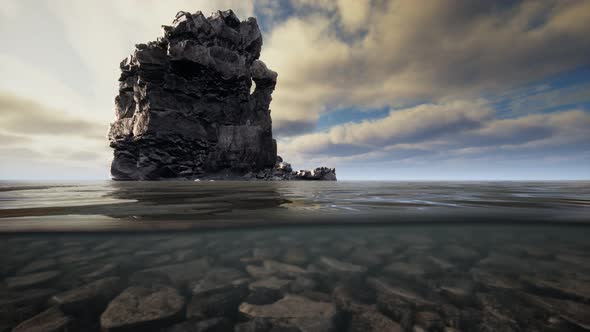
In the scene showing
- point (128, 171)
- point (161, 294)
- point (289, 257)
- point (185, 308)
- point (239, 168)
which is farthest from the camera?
point (239, 168)

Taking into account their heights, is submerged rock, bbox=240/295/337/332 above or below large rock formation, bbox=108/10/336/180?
below

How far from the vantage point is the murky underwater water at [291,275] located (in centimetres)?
140

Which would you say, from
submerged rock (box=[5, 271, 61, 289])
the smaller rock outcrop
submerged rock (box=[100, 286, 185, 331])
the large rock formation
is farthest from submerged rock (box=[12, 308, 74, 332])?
the smaller rock outcrop

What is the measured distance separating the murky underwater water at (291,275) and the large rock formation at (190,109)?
5220 cm

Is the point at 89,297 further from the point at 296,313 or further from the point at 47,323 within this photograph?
the point at 296,313

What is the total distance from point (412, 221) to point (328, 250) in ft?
6.36

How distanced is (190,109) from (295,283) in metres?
59.1

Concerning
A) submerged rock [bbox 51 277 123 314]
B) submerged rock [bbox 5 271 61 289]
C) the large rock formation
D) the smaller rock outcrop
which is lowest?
submerged rock [bbox 5 271 61 289]

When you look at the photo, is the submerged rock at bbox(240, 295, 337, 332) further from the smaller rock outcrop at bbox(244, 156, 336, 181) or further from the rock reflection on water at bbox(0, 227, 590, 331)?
the smaller rock outcrop at bbox(244, 156, 336, 181)

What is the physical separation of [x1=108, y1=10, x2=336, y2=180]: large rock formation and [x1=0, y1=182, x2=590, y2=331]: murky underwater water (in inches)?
2055

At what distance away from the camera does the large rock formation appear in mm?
49438

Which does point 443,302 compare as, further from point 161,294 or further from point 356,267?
point 161,294

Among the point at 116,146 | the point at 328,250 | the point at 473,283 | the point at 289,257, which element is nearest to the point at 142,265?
the point at 289,257

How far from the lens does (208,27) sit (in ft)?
176
